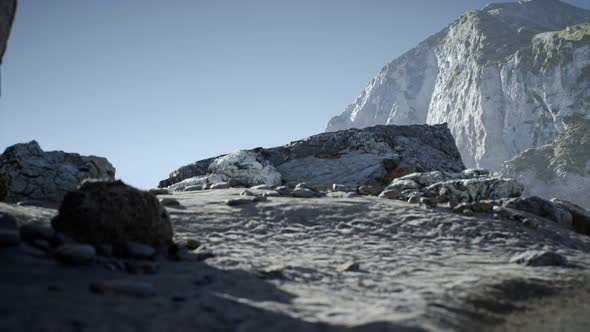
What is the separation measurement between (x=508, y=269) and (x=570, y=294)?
0.56 m

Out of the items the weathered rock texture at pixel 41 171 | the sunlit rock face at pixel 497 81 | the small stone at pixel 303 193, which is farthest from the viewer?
the sunlit rock face at pixel 497 81

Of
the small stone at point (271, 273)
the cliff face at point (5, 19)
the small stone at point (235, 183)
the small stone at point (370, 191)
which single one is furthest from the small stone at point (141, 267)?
the small stone at point (235, 183)

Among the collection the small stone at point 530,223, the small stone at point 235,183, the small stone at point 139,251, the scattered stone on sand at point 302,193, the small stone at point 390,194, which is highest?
the small stone at point 235,183

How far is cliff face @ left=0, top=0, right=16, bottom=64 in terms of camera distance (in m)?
3.18

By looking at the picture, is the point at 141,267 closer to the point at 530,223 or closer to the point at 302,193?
the point at 302,193

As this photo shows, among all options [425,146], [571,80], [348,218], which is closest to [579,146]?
[571,80]

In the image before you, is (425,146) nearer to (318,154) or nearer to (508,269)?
(318,154)

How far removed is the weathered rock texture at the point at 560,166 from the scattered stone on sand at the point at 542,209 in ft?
236

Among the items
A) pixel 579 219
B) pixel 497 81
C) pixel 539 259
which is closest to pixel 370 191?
pixel 579 219

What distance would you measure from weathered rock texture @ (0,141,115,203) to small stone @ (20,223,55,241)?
331 cm

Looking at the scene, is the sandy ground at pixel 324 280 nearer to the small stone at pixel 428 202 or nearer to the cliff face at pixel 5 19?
the small stone at pixel 428 202

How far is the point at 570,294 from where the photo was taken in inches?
136

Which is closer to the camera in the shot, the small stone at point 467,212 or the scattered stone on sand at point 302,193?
the small stone at point 467,212

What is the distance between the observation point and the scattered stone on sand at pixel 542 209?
6.75 metres
